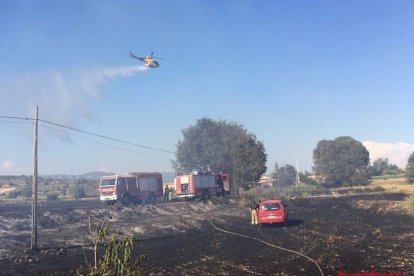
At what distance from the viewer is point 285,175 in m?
115

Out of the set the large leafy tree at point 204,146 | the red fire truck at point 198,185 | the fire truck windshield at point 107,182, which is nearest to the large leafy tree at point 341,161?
the large leafy tree at point 204,146

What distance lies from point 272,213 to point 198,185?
19.2 m

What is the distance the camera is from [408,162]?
235ft

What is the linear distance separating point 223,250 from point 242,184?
120ft

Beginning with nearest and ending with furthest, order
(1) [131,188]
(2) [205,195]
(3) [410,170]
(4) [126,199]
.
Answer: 1. (4) [126,199]
2. (1) [131,188]
3. (2) [205,195]
4. (3) [410,170]

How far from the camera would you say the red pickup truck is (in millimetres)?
24766

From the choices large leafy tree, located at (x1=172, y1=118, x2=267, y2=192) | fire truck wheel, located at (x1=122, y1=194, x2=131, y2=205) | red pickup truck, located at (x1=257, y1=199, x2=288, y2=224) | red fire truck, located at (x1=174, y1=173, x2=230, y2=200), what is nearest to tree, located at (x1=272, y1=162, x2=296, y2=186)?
large leafy tree, located at (x1=172, y1=118, x2=267, y2=192)

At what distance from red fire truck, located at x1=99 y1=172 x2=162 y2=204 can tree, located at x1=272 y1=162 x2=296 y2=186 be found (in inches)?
2696

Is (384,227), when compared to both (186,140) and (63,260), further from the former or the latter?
(186,140)

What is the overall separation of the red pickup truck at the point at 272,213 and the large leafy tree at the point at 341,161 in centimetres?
5918

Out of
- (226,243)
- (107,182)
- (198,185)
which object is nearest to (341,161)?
(198,185)

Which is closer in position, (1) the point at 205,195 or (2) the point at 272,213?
(2) the point at 272,213

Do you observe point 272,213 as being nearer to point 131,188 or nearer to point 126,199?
point 126,199

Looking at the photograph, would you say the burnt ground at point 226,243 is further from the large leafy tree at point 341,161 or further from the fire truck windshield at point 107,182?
the large leafy tree at point 341,161
